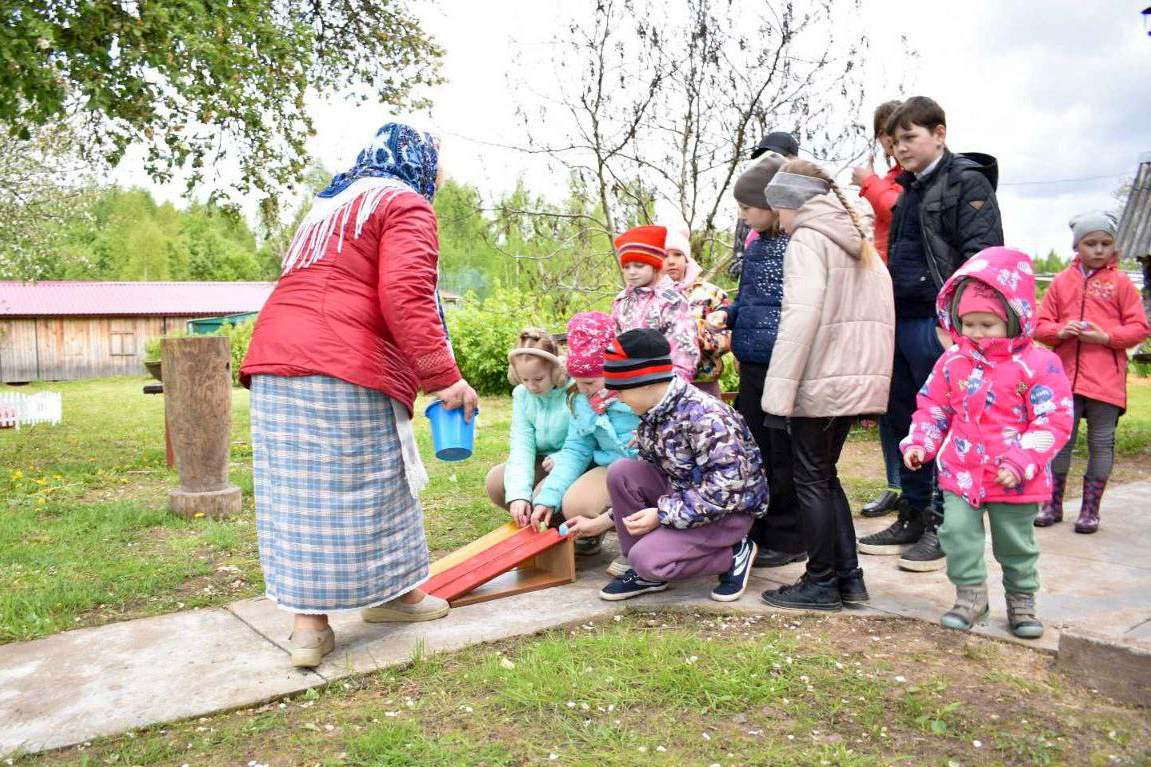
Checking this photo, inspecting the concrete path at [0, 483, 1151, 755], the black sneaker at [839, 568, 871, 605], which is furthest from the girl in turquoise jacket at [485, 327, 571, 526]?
the black sneaker at [839, 568, 871, 605]

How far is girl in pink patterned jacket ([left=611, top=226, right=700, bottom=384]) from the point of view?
15.4 feet

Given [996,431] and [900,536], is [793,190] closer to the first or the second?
[996,431]

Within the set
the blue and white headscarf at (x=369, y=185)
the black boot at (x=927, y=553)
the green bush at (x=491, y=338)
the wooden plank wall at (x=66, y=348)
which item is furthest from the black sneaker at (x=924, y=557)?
the wooden plank wall at (x=66, y=348)

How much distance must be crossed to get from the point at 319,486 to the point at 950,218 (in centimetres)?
295

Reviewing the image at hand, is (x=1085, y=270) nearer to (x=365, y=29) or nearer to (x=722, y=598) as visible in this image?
(x=722, y=598)

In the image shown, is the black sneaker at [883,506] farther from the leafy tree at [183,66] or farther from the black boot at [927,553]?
the leafy tree at [183,66]

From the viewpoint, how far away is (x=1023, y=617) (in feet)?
11.6

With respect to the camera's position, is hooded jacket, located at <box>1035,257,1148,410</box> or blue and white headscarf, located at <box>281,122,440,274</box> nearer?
blue and white headscarf, located at <box>281,122,440,274</box>

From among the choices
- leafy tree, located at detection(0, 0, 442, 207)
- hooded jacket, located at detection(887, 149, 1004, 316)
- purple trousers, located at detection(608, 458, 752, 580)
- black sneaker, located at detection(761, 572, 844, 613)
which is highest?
leafy tree, located at detection(0, 0, 442, 207)

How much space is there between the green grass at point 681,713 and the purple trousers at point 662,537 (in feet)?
1.48

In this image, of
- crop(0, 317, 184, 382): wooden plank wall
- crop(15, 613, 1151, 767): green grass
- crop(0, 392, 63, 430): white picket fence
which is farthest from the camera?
crop(0, 317, 184, 382): wooden plank wall

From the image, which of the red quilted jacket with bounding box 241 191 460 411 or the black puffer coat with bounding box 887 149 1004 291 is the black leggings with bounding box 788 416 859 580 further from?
the red quilted jacket with bounding box 241 191 460 411

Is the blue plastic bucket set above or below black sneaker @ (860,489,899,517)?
above

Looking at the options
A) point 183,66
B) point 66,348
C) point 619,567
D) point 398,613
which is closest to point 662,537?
point 619,567
